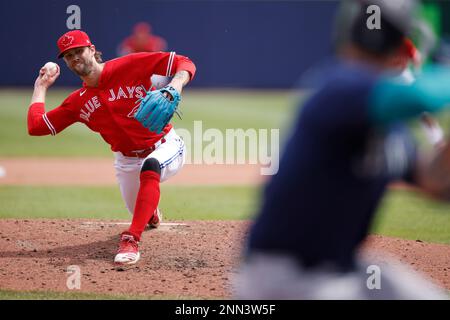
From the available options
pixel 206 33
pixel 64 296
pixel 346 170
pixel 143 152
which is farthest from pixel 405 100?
pixel 206 33

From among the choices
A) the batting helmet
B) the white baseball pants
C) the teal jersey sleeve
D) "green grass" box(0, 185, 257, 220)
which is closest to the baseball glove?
the white baseball pants

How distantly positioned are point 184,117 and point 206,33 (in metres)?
6.31

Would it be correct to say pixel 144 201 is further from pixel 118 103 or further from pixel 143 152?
pixel 118 103

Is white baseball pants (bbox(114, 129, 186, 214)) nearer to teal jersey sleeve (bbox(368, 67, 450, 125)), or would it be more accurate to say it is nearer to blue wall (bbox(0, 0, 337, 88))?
teal jersey sleeve (bbox(368, 67, 450, 125))

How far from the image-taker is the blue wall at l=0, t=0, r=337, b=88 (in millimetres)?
21270

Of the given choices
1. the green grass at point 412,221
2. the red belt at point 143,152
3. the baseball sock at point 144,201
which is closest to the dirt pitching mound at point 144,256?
the baseball sock at point 144,201

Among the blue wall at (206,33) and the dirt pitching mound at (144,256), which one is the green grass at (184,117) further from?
the dirt pitching mound at (144,256)

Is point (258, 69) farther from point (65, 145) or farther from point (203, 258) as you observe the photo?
point (203, 258)

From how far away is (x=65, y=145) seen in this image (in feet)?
47.3

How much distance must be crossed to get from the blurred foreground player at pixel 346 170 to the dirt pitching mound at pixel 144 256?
240 cm

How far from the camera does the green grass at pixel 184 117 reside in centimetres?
A: 1389

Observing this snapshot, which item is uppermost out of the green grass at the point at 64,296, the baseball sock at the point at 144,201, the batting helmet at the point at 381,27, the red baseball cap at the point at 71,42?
the red baseball cap at the point at 71,42
